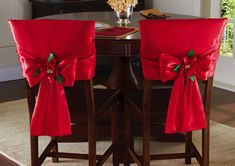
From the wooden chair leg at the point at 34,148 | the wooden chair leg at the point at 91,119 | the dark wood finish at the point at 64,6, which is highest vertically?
the dark wood finish at the point at 64,6

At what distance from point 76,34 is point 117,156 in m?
0.96

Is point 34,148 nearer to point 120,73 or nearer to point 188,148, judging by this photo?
point 120,73

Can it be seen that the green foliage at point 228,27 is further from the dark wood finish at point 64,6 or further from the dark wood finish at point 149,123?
the dark wood finish at point 149,123

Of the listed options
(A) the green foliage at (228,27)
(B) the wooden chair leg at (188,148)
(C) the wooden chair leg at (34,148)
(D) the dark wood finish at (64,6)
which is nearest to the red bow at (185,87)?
(B) the wooden chair leg at (188,148)

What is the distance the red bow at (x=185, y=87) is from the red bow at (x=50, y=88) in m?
0.47

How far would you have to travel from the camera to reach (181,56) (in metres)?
2.40

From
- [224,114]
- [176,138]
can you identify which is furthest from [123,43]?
[224,114]

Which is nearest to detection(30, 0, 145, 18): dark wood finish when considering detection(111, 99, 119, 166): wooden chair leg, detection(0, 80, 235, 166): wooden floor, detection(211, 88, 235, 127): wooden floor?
detection(0, 80, 235, 166): wooden floor

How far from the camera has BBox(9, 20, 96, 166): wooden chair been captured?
240cm

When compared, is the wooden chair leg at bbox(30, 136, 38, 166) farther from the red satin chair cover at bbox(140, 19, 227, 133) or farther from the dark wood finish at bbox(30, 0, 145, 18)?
the dark wood finish at bbox(30, 0, 145, 18)

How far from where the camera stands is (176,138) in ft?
11.4

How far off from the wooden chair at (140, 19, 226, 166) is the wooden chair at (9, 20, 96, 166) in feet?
0.94

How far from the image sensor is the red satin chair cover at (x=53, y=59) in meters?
2.40

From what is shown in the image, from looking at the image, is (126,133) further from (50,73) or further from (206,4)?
(206,4)
